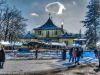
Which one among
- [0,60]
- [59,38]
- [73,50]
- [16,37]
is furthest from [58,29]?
[0,60]

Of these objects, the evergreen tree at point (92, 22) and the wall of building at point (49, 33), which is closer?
the evergreen tree at point (92, 22)

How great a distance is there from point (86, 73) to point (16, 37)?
49.1m

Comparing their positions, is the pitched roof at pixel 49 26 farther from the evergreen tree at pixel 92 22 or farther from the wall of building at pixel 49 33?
the evergreen tree at pixel 92 22

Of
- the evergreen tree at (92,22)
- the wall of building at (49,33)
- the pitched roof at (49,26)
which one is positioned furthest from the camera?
the pitched roof at (49,26)

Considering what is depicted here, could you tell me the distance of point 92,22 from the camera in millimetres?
67062

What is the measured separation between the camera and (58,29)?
100938 mm

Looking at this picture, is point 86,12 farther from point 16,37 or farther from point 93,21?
point 16,37

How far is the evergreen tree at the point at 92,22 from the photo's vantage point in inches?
2542

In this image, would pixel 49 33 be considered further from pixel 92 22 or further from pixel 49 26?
pixel 92 22

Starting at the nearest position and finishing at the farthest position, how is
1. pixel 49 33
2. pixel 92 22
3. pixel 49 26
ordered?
pixel 92 22 → pixel 49 26 → pixel 49 33

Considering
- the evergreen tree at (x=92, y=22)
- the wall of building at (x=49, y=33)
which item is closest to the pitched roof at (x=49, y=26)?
the wall of building at (x=49, y=33)

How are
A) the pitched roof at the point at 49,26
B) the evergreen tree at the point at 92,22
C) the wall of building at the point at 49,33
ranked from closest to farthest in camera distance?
the evergreen tree at the point at 92,22
the wall of building at the point at 49,33
the pitched roof at the point at 49,26

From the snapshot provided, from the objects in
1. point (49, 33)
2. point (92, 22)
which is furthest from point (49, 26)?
point (92, 22)

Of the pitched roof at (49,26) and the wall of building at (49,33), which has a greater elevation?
the pitched roof at (49,26)
